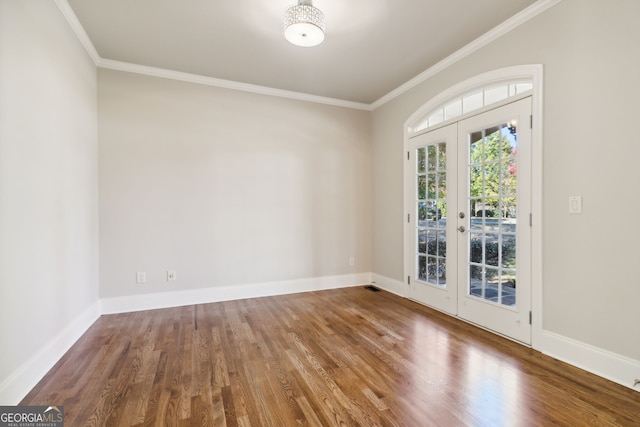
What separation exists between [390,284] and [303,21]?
3455mm

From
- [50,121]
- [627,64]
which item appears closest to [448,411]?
[627,64]

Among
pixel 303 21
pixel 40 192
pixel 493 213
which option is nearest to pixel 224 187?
pixel 40 192

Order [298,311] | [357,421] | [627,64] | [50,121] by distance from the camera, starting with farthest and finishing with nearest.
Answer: [298,311]
[50,121]
[627,64]
[357,421]

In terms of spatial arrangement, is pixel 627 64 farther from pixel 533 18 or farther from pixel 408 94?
pixel 408 94

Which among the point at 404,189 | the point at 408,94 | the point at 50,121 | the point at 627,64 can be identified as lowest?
the point at 404,189

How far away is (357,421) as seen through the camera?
1.58 metres

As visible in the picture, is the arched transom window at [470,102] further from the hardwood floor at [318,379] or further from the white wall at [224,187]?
the hardwood floor at [318,379]

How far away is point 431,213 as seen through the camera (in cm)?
356

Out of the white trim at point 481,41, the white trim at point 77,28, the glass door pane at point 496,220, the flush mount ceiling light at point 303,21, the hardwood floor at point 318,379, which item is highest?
the white trim at point 77,28

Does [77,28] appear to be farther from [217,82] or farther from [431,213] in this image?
[431,213]

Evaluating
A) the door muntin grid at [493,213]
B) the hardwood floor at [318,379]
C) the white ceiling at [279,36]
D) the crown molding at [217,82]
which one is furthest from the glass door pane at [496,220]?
the crown molding at [217,82]

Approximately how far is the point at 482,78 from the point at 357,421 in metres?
3.11

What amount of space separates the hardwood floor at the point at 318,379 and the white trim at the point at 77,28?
2.84 m

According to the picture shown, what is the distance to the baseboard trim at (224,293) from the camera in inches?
132
